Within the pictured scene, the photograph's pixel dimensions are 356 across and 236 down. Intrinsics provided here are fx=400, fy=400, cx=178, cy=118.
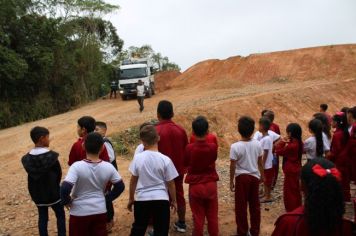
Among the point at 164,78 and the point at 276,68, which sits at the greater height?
the point at 276,68

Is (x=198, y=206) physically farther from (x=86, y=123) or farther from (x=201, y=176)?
(x=86, y=123)

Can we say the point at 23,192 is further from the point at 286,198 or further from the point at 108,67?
the point at 108,67

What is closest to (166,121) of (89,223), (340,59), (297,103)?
(89,223)

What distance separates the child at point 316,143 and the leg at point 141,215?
122 inches

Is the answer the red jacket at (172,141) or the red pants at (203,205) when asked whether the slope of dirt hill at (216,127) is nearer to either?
the red pants at (203,205)

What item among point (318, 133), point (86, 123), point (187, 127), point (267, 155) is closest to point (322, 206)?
point (86, 123)

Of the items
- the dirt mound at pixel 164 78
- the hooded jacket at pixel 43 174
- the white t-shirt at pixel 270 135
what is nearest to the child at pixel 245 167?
the white t-shirt at pixel 270 135

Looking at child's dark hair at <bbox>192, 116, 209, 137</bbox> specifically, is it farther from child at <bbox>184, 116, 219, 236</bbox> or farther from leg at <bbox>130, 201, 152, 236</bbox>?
leg at <bbox>130, 201, 152, 236</bbox>

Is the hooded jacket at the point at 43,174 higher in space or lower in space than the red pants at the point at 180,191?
higher

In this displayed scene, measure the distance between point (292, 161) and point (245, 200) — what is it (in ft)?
3.99

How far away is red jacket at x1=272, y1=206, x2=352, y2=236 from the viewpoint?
7.80 feet

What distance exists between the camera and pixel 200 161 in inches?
199

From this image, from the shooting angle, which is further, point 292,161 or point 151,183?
point 292,161

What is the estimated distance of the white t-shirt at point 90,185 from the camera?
4.04m
